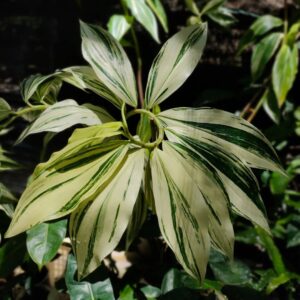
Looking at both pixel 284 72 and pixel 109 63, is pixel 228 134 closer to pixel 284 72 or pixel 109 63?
pixel 109 63

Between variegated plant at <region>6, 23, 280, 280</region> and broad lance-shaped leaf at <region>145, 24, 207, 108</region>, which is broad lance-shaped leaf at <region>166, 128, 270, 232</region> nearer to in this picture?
variegated plant at <region>6, 23, 280, 280</region>

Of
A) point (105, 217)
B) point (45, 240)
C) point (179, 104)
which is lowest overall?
point (179, 104)

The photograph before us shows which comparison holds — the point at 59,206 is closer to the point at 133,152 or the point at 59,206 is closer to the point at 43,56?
the point at 133,152

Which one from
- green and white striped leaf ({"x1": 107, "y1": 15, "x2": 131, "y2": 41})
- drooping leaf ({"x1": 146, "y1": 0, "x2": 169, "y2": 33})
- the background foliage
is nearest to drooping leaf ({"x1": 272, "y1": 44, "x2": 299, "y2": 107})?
the background foliage

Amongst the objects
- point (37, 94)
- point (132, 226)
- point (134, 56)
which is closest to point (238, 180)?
point (132, 226)

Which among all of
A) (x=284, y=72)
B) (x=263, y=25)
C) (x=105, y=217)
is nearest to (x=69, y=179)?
(x=105, y=217)

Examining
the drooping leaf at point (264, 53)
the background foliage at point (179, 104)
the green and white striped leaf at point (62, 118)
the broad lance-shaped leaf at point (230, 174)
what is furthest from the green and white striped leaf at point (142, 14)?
the broad lance-shaped leaf at point (230, 174)
